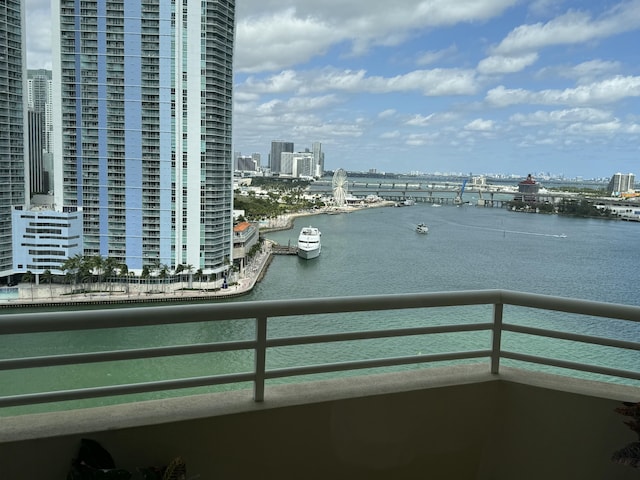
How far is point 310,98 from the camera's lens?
30.5 meters

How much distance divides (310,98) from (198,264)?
1591 centimetres

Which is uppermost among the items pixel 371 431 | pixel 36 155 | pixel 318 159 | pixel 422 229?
pixel 318 159

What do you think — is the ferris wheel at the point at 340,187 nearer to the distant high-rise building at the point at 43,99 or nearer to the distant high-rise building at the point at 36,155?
the distant high-rise building at the point at 43,99

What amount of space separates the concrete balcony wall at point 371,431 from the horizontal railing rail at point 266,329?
6 cm

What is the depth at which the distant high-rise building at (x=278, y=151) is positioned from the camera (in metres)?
26.3

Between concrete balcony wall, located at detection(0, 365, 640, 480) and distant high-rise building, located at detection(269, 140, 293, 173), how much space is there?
25655 millimetres

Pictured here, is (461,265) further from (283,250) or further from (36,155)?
(36,155)

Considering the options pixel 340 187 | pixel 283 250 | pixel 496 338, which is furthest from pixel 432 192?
pixel 496 338

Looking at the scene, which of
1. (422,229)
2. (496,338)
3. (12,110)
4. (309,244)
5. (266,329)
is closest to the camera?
(266,329)

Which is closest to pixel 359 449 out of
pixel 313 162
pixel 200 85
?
pixel 200 85

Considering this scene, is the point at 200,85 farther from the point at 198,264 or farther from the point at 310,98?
the point at 310,98

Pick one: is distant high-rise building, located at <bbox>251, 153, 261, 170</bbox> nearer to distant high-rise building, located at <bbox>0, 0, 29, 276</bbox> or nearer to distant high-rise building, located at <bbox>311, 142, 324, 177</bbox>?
distant high-rise building, located at <bbox>311, 142, 324, 177</bbox>

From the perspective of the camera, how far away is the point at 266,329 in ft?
3.07

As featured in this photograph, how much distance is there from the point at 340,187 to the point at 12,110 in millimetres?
19320
